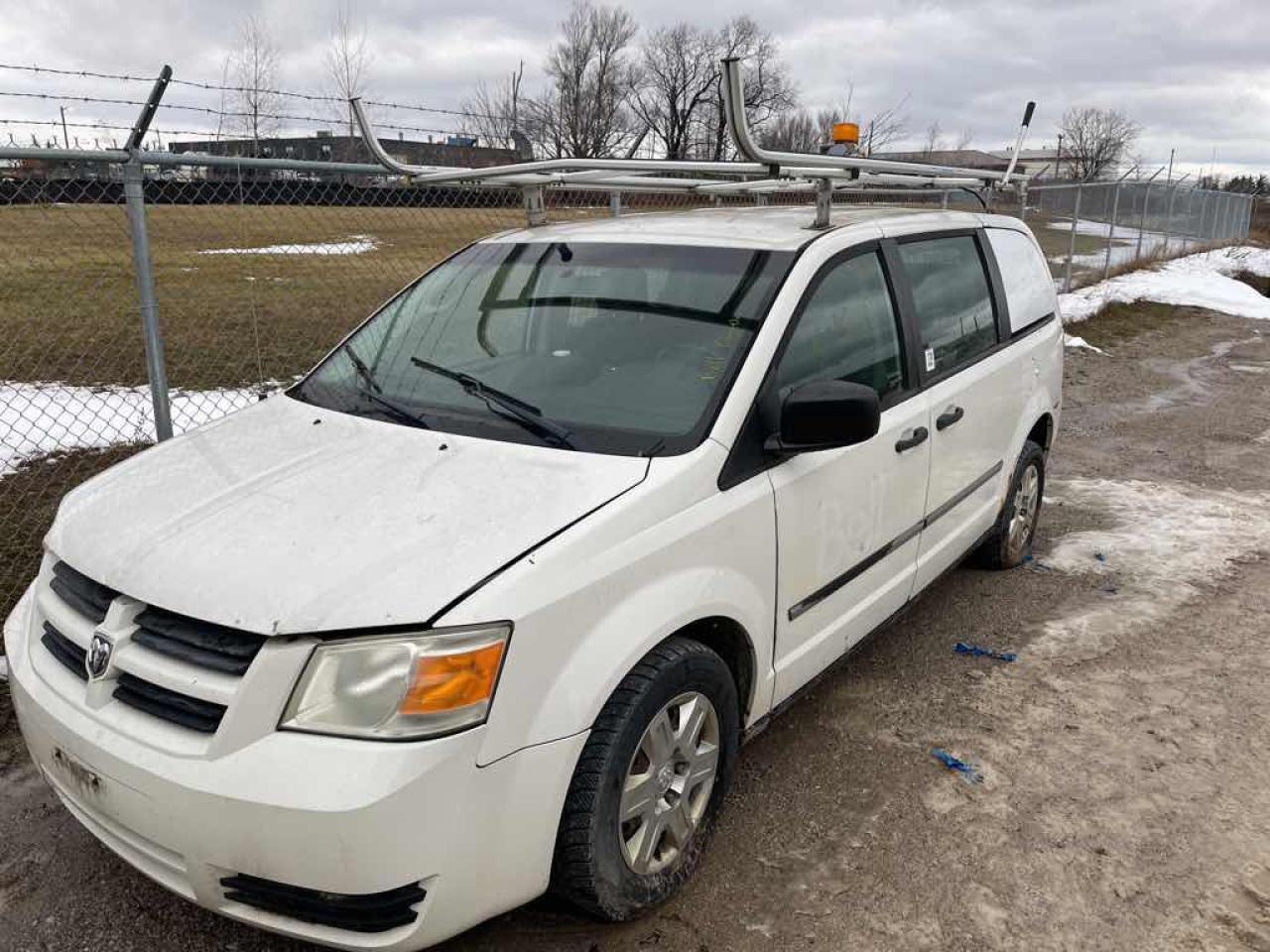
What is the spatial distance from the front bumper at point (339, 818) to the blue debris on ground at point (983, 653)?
2493mm

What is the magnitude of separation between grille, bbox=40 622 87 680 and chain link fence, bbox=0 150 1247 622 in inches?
76.8

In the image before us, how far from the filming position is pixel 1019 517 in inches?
196

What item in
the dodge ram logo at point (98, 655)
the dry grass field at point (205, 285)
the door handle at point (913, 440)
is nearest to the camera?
the dodge ram logo at point (98, 655)

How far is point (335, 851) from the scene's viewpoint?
1.94m

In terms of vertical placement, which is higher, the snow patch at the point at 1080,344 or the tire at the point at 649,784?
the tire at the point at 649,784

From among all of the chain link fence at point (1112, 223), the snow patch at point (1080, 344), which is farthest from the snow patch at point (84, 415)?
the chain link fence at point (1112, 223)

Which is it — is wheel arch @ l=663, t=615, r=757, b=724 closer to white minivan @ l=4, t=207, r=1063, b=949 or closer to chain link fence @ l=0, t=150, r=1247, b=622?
white minivan @ l=4, t=207, r=1063, b=949

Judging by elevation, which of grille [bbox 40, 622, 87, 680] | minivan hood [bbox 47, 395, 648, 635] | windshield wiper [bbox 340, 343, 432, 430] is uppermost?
windshield wiper [bbox 340, 343, 432, 430]

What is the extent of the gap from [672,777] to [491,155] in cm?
493

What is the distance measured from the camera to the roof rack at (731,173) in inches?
104

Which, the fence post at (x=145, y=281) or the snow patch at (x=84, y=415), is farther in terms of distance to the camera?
the snow patch at (x=84, y=415)

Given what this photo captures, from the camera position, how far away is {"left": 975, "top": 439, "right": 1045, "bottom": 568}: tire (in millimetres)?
4759

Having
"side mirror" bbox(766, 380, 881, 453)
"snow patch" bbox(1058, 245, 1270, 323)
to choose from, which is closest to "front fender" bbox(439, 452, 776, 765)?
"side mirror" bbox(766, 380, 881, 453)

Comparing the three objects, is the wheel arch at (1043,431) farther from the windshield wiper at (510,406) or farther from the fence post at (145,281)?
the fence post at (145,281)
